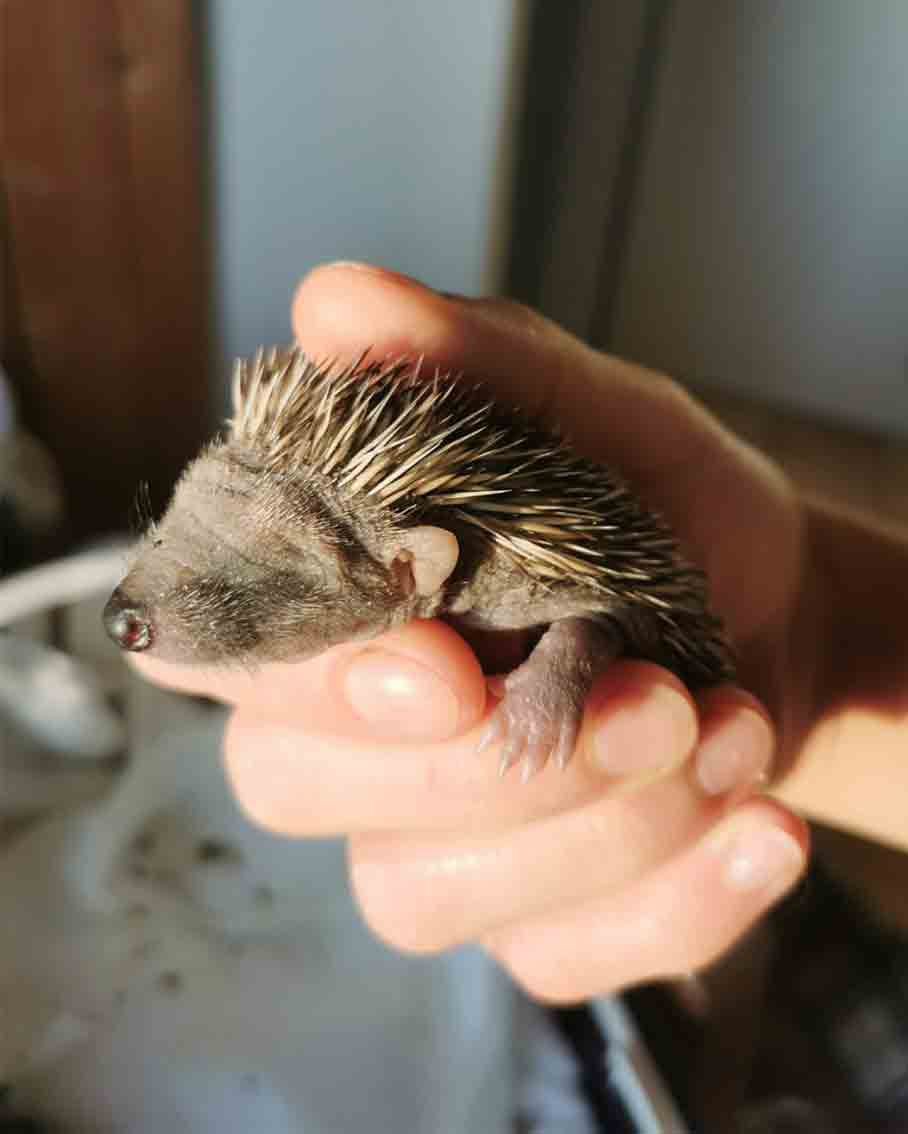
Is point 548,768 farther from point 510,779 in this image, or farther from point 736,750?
point 736,750

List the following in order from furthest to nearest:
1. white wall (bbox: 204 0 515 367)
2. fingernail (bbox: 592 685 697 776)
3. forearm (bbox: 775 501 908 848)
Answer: white wall (bbox: 204 0 515 367) → forearm (bbox: 775 501 908 848) → fingernail (bbox: 592 685 697 776)

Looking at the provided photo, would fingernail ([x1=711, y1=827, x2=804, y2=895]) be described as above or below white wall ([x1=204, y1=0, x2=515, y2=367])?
below

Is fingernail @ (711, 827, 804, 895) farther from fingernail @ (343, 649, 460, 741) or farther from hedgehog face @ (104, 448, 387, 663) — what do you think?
hedgehog face @ (104, 448, 387, 663)

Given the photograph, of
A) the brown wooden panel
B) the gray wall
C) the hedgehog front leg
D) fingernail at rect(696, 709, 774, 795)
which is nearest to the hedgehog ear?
the hedgehog front leg

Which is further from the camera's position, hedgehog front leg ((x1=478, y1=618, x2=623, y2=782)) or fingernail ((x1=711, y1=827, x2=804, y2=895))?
fingernail ((x1=711, y1=827, x2=804, y2=895))

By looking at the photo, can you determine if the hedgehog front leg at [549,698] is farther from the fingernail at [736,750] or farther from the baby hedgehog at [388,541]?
the fingernail at [736,750]

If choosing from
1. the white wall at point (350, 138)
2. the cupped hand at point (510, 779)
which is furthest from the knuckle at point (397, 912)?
the white wall at point (350, 138)
